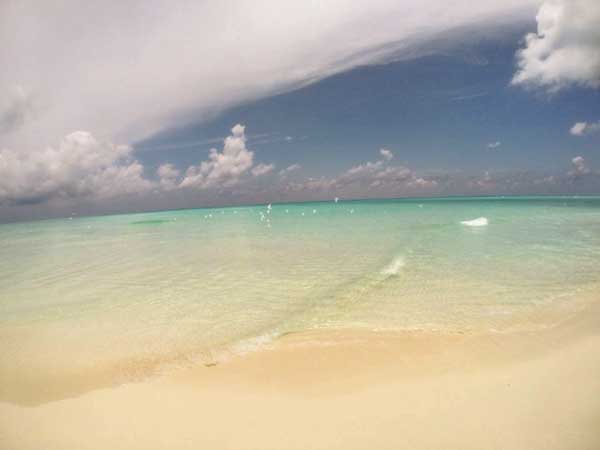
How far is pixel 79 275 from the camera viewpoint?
13586mm

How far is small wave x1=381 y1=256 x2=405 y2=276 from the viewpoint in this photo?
36.3 ft

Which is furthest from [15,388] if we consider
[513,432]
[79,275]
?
[79,275]

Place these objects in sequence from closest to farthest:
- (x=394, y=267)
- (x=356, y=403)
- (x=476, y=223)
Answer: (x=356, y=403) → (x=394, y=267) → (x=476, y=223)

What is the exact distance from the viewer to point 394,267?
11.8m

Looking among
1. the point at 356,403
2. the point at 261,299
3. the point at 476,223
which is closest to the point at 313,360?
the point at 356,403

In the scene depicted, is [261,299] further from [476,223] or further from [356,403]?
[476,223]

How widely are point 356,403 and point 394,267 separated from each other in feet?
26.9

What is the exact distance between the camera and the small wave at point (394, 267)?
1106 centimetres

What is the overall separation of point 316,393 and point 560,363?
3.93 m

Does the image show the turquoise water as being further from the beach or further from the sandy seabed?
the sandy seabed

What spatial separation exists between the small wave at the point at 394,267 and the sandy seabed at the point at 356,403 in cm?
520

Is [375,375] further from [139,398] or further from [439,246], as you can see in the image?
[439,246]

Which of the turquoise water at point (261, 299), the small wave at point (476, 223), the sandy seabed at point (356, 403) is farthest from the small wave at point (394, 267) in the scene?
the small wave at point (476, 223)

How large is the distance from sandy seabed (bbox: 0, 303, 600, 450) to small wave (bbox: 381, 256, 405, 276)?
520 centimetres
